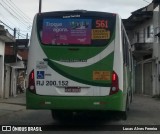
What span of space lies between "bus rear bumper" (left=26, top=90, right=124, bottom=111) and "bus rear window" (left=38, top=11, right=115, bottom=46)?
159 cm

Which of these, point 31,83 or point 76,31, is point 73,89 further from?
point 76,31

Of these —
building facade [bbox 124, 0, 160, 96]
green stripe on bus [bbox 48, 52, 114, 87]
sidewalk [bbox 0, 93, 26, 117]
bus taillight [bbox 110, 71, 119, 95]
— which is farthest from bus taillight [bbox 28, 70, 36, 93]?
building facade [bbox 124, 0, 160, 96]

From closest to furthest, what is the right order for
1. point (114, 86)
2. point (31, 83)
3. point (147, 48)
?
point (114, 86), point (31, 83), point (147, 48)

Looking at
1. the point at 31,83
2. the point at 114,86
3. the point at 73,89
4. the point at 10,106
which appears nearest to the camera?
the point at 114,86

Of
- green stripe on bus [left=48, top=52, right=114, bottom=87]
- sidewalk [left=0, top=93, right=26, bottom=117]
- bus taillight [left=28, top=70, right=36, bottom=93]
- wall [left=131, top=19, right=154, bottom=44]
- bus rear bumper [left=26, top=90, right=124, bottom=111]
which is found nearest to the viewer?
bus rear bumper [left=26, top=90, right=124, bottom=111]

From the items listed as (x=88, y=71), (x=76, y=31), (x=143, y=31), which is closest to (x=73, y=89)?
(x=88, y=71)

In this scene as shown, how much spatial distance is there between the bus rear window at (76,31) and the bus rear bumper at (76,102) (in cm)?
159

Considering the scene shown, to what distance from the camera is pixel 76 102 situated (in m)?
13.4

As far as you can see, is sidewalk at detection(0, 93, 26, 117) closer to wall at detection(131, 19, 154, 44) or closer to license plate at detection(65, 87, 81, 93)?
license plate at detection(65, 87, 81, 93)

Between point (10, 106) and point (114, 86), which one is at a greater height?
point (114, 86)

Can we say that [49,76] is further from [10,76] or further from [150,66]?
[150,66]

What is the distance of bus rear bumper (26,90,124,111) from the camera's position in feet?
43.7

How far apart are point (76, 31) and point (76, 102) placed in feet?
6.92

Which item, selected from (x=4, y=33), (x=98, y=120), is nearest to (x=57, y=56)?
(x=98, y=120)
